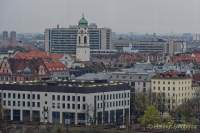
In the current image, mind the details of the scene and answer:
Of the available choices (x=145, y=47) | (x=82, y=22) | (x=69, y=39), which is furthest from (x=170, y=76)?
(x=145, y=47)

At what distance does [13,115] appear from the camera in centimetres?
1803

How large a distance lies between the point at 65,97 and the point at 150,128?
6.55ft

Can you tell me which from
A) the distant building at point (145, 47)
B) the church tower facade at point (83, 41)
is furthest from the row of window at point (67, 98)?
the distant building at point (145, 47)

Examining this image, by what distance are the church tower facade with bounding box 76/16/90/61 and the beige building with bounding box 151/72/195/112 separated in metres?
8.61

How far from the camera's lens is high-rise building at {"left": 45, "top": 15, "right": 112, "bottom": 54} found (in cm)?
4262

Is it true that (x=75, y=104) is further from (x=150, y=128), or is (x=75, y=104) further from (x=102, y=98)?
(x=150, y=128)

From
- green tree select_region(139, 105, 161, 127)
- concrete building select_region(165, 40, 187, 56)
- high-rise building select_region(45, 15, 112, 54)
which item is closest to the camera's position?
green tree select_region(139, 105, 161, 127)

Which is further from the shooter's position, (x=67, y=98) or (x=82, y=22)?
(x=82, y=22)

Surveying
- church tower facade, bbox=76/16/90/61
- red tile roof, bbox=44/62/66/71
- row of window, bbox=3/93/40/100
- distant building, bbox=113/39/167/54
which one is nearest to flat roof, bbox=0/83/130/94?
row of window, bbox=3/93/40/100

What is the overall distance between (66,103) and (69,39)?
25572 millimetres

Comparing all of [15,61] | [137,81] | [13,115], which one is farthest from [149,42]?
[13,115]

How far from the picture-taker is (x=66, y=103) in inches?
689

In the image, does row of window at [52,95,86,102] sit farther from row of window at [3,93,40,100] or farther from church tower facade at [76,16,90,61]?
church tower facade at [76,16,90,61]

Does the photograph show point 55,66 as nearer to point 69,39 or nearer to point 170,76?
point 170,76
